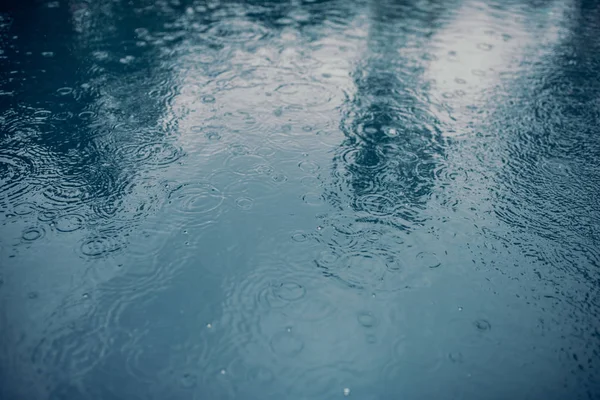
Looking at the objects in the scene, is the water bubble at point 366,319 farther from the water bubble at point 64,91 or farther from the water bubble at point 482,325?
the water bubble at point 64,91

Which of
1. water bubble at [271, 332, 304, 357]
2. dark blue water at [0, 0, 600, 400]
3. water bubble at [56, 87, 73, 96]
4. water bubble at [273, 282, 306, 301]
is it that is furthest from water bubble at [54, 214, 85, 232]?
water bubble at [56, 87, 73, 96]

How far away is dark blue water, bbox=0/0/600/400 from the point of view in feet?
9.61

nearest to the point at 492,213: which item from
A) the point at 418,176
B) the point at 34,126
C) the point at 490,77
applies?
the point at 418,176

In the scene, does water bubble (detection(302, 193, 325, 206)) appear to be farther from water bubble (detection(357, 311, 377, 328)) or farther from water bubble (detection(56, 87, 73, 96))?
water bubble (detection(56, 87, 73, 96))

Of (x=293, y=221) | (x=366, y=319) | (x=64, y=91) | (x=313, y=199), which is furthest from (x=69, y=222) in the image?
(x=366, y=319)

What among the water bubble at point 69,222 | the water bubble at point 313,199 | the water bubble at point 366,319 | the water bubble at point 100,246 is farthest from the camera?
the water bubble at point 313,199

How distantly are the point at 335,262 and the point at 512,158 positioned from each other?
286cm

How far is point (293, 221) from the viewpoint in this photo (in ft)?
13.1

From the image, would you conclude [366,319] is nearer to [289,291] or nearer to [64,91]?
[289,291]

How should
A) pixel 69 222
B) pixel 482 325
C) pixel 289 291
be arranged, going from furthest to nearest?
1. pixel 69 222
2. pixel 289 291
3. pixel 482 325

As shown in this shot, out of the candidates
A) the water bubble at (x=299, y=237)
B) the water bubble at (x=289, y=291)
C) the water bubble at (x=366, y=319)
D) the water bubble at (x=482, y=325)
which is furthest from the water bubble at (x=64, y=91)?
the water bubble at (x=482, y=325)

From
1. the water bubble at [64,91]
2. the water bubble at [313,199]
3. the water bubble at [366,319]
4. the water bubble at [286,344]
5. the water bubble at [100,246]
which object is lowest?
the water bubble at [366,319]

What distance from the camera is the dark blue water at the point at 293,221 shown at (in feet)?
9.61

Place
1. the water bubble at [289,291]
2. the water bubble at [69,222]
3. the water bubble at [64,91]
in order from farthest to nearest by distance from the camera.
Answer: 1. the water bubble at [64,91]
2. the water bubble at [69,222]
3. the water bubble at [289,291]
